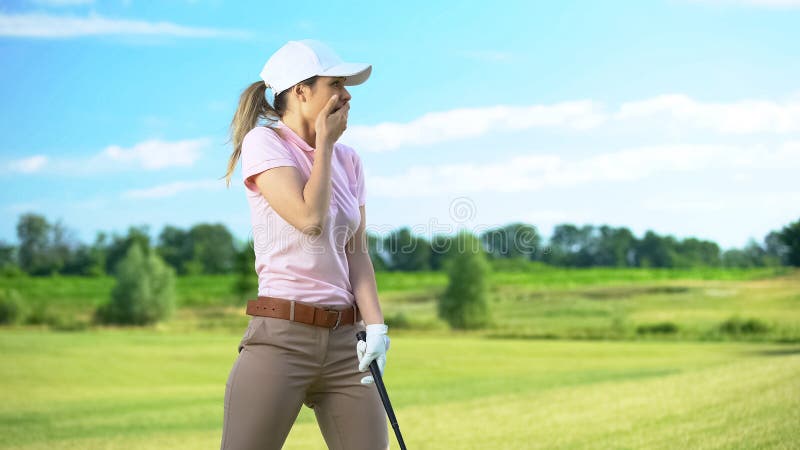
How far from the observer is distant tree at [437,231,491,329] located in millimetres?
25797

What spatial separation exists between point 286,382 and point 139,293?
85.0 ft

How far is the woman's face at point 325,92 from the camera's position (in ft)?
10.5

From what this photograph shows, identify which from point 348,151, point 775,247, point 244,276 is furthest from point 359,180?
point 244,276

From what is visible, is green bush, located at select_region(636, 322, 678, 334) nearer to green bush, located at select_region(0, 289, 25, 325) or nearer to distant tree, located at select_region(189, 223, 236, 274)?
distant tree, located at select_region(189, 223, 236, 274)

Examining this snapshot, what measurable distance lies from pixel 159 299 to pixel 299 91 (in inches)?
1019

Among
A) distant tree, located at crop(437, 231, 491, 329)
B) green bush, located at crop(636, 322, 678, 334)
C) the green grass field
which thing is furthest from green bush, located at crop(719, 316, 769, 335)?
distant tree, located at crop(437, 231, 491, 329)

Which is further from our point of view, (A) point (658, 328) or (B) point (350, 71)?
(A) point (658, 328)

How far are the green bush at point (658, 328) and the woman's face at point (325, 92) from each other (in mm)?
21271

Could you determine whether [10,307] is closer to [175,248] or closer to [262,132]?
[175,248]

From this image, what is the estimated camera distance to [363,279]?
332cm

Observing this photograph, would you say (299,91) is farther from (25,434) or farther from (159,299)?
(159,299)

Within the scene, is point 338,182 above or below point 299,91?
below

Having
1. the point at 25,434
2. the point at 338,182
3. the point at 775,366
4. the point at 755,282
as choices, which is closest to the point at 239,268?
the point at 755,282

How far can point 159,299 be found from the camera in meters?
27.9
